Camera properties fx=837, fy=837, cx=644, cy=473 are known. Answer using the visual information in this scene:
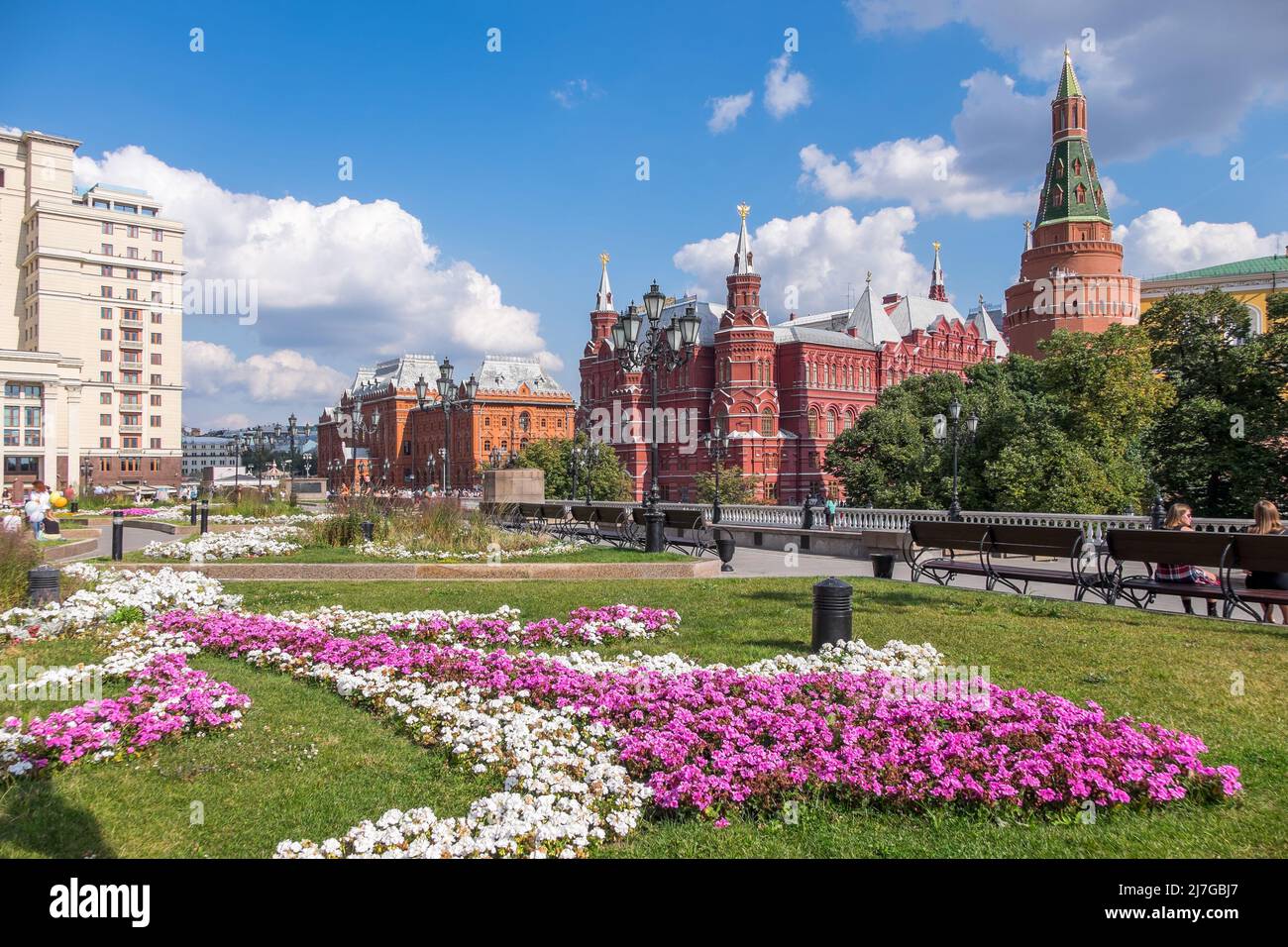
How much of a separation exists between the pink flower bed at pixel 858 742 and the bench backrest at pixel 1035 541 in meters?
6.24

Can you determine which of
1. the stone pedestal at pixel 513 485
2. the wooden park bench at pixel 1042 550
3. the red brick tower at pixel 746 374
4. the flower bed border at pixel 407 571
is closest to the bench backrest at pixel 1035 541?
the wooden park bench at pixel 1042 550

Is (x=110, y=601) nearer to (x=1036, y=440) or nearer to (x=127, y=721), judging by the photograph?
(x=127, y=721)

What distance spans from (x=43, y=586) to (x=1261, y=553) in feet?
46.9

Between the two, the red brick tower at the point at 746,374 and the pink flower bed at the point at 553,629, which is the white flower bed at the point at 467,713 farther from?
the red brick tower at the point at 746,374

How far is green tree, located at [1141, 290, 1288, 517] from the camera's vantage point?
26234 millimetres

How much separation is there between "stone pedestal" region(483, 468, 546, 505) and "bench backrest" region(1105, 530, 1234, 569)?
71.2ft

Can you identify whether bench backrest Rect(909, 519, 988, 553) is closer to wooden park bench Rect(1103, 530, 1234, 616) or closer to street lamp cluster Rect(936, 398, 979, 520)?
wooden park bench Rect(1103, 530, 1234, 616)

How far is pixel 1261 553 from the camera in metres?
9.34

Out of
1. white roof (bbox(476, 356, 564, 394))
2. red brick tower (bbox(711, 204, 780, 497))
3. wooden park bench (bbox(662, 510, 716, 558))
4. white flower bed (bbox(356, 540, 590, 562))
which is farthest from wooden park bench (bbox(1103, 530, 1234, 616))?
white roof (bbox(476, 356, 564, 394))

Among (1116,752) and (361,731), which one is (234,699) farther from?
(1116,752)

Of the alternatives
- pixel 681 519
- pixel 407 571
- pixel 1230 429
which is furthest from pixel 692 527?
pixel 1230 429

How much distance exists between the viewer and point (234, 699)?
6383mm
